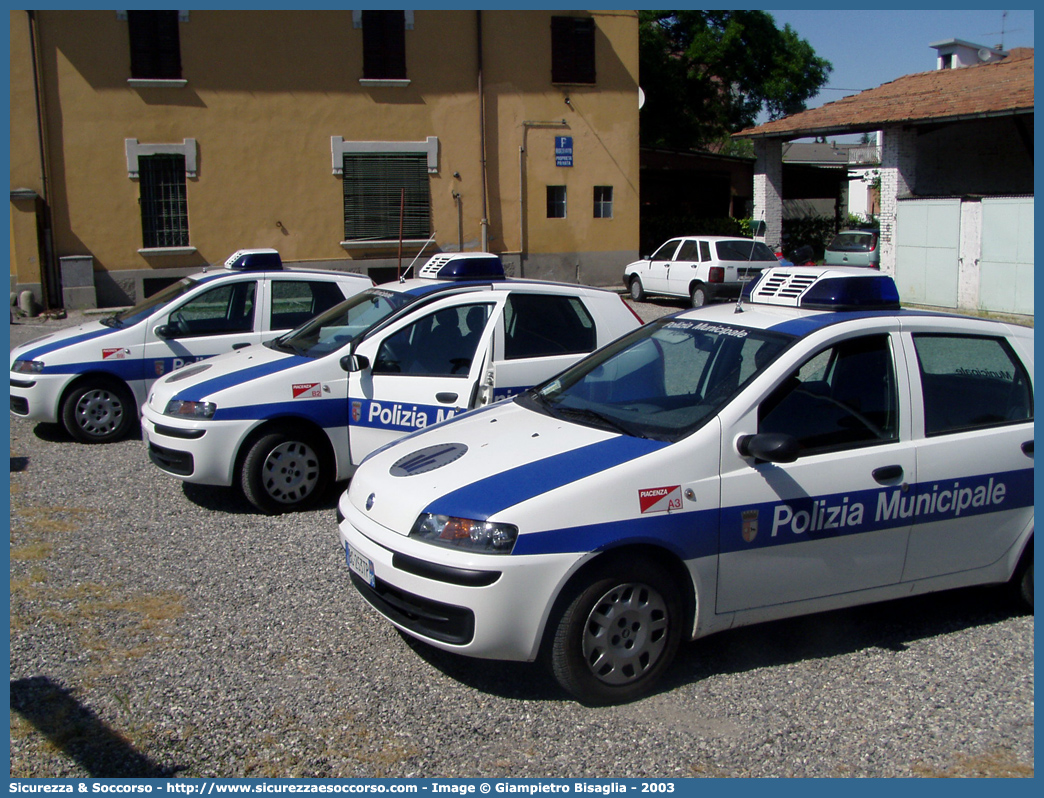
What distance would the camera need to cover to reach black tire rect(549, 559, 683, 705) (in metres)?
3.90

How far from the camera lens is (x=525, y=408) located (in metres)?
4.98

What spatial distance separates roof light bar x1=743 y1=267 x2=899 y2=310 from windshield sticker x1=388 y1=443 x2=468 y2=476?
191cm

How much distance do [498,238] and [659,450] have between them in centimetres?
1946

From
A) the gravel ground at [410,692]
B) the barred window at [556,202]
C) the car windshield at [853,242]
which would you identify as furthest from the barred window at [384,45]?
the gravel ground at [410,692]

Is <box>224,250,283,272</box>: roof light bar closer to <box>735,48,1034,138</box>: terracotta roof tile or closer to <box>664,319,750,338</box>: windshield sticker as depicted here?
<box>664,319,750,338</box>: windshield sticker

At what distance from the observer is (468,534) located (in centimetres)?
384

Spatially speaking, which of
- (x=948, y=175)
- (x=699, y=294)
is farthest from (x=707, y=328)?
(x=948, y=175)

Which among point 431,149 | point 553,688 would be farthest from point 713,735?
point 431,149

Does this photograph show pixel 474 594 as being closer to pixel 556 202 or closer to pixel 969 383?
pixel 969 383

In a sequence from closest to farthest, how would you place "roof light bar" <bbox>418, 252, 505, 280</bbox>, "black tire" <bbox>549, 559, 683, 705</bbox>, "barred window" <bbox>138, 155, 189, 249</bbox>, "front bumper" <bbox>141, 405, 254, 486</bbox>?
"black tire" <bbox>549, 559, 683, 705</bbox>, "front bumper" <bbox>141, 405, 254, 486</bbox>, "roof light bar" <bbox>418, 252, 505, 280</bbox>, "barred window" <bbox>138, 155, 189, 249</bbox>

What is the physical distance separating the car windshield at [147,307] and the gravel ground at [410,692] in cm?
359

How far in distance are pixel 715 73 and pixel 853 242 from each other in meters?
14.0

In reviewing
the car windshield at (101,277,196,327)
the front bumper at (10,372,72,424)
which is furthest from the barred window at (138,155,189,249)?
the front bumper at (10,372,72,424)

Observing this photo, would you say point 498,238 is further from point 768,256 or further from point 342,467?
point 342,467
